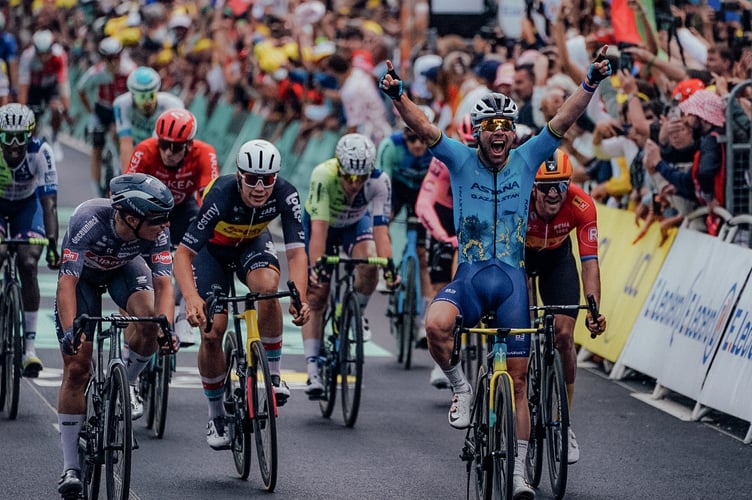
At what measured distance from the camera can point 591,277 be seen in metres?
9.48

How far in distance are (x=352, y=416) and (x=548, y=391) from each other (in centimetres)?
240

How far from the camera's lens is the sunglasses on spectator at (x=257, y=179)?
958 cm

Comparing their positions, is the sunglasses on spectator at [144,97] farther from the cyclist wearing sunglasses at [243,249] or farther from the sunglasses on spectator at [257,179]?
the sunglasses on spectator at [257,179]

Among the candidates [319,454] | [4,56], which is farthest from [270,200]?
[4,56]

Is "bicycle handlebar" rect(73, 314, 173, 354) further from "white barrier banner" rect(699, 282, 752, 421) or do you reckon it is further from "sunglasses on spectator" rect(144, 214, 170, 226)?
"white barrier banner" rect(699, 282, 752, 421)

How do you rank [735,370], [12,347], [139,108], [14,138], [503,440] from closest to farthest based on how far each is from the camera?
1. [503,440]
2. [735,370]
3. [12,347]
4. [14,138]
5. [139,108]

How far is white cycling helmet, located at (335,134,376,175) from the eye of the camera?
11570mm

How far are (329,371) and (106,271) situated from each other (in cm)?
297

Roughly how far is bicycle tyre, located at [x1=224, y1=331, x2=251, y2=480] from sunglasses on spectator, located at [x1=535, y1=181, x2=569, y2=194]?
79.8 inches

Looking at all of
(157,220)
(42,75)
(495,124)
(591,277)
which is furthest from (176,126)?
(42,75)

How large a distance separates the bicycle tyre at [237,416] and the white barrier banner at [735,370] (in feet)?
11.2

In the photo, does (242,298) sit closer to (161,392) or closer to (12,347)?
(161,392)

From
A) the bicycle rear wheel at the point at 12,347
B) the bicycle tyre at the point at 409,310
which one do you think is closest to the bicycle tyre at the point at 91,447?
the bicycle rear wheel at the point at 12,347

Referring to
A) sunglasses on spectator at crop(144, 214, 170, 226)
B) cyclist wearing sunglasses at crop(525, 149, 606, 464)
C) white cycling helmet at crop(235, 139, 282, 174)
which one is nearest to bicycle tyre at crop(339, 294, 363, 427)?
cyclist wearing sunglasses at crop(525, 149, 606, 464)
